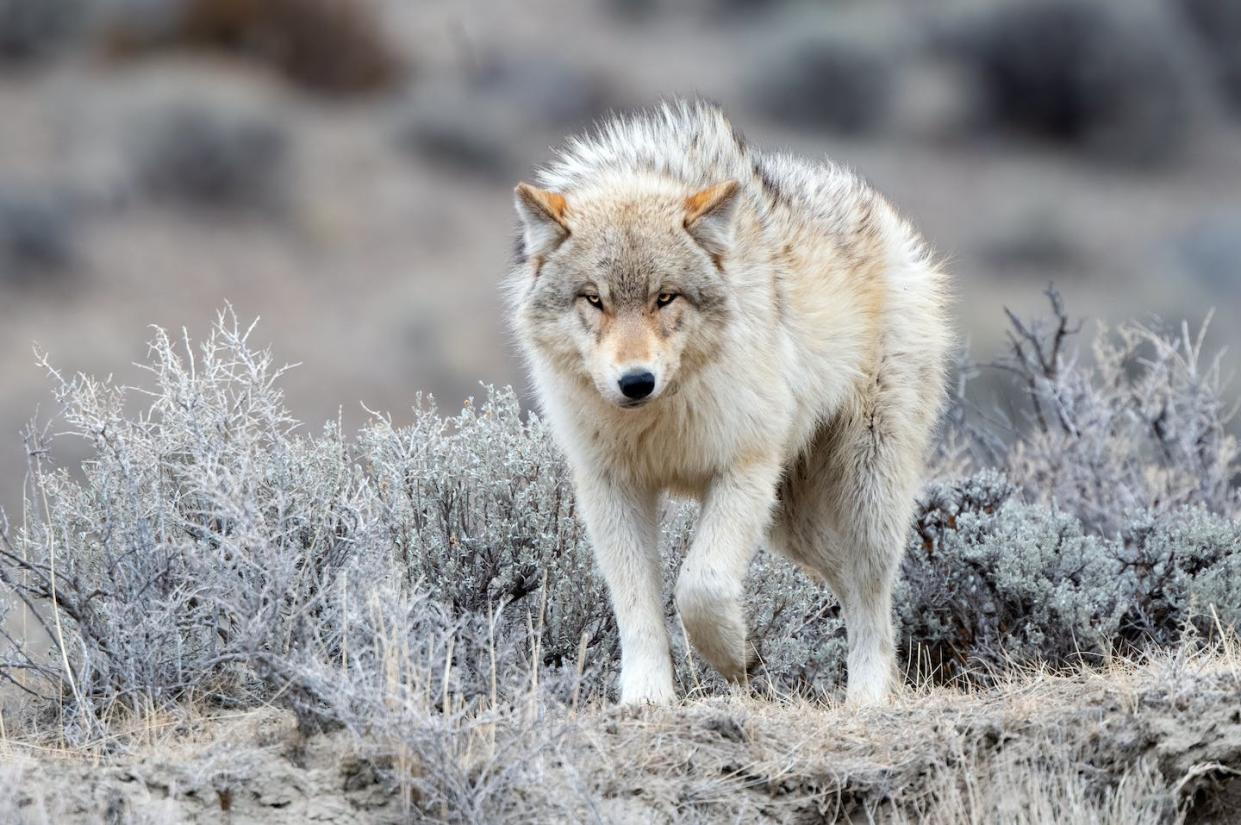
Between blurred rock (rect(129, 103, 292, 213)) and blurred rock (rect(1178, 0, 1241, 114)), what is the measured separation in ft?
61.3

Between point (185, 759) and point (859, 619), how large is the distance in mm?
3171

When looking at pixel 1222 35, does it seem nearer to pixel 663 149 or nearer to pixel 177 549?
pixel 663 149

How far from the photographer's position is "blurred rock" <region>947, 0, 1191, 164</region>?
31.5 m

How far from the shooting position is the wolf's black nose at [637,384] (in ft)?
18.7

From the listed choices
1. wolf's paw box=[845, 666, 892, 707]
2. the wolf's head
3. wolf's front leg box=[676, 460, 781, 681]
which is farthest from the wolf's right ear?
wolf's paw box=[845, 666, 892, 707]

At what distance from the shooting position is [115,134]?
2958 cm

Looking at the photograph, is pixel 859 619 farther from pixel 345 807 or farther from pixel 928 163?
pixel 928 163

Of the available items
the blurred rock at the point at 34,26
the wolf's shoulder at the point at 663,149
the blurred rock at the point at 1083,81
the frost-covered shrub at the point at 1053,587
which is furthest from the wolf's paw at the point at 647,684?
the blurred rock at the point at 34,26

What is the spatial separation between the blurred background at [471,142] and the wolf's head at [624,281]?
18996mm

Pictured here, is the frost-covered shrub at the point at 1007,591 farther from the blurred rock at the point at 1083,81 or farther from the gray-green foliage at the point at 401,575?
the blurred rock at the point at 1083,81

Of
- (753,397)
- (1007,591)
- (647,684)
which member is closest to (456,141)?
(1007,591)

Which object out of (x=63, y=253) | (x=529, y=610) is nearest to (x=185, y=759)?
(x=529, y=610)

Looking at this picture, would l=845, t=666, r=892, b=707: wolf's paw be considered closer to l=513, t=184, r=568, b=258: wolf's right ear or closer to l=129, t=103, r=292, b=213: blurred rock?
l=513, t=184, r=568, b=258: wolf's right ear

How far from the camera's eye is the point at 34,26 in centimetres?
3098
